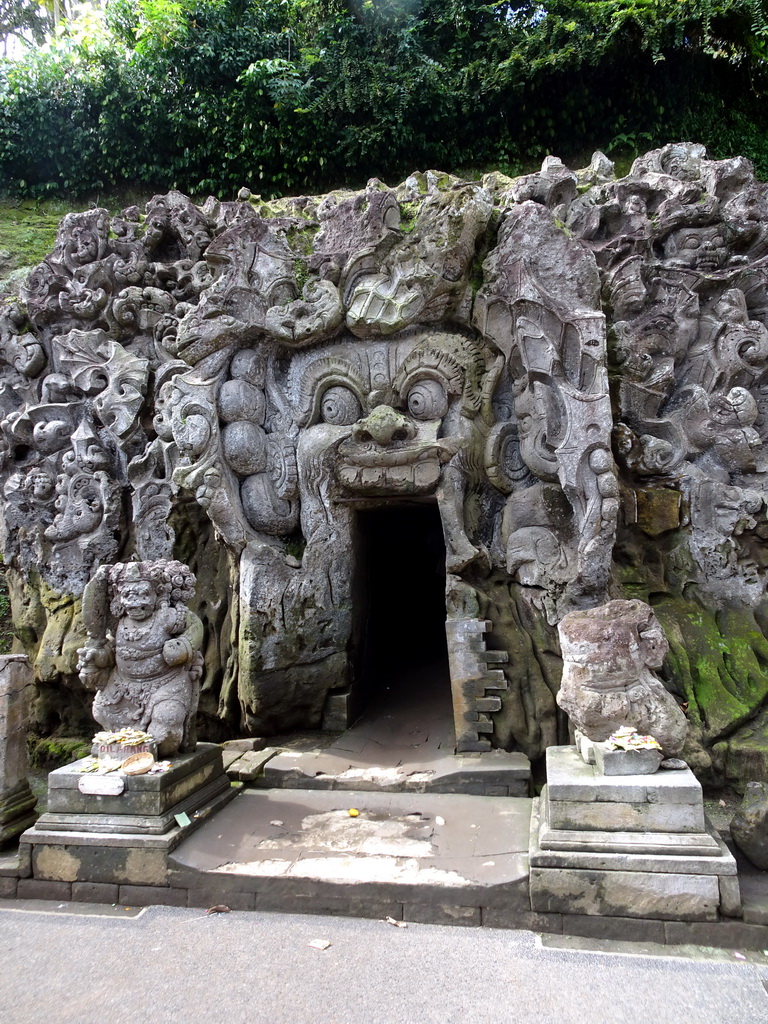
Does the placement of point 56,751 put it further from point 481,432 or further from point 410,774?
point 481,432

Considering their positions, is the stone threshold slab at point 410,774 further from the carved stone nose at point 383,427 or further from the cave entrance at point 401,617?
the carved stone nose at point 383,427

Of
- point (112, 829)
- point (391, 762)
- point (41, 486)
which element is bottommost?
point (391, 762)

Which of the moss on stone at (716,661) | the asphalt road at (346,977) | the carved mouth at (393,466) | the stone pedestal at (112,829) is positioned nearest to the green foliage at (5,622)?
the stone pedestal at (112,829)

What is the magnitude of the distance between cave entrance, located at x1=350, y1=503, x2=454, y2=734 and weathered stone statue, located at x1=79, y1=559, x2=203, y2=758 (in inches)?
88.1

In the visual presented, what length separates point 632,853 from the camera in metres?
3.72

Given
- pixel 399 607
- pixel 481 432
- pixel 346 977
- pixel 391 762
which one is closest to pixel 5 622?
pixel 399 607

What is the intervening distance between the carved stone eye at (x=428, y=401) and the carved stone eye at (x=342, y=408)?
21.9 inches

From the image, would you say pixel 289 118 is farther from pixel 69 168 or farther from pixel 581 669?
pixel 581 669

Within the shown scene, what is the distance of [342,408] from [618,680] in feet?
12.2

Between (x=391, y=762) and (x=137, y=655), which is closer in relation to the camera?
(x=137, y=655)

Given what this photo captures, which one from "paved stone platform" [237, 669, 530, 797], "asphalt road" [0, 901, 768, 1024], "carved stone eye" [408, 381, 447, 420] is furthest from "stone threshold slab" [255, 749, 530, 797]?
"carved stone eye" [408, 381, 447, 420]

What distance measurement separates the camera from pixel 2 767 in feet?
16.1

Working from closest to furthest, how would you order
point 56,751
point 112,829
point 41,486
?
point 112,829 < point 56,751 < point 41,486

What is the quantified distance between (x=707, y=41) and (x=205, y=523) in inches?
471
